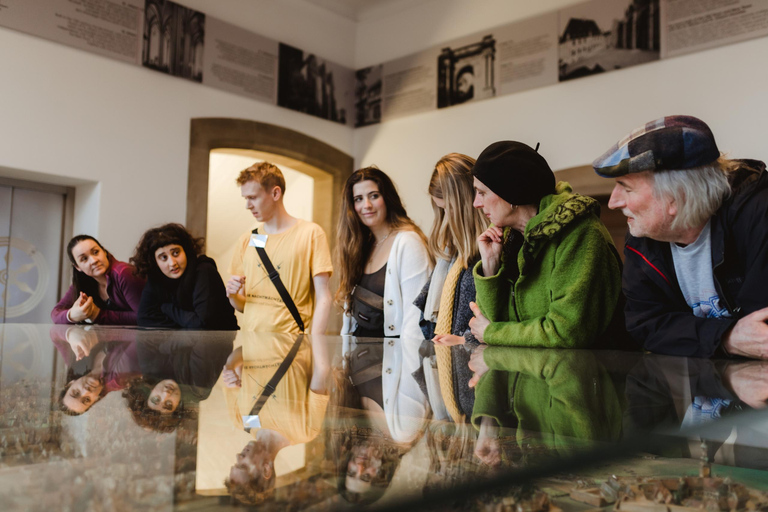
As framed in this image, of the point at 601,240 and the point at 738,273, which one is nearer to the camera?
the point at 738,273

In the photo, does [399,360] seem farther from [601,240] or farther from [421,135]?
[421,135]

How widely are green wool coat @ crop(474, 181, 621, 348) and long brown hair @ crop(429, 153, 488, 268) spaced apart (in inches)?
25.3

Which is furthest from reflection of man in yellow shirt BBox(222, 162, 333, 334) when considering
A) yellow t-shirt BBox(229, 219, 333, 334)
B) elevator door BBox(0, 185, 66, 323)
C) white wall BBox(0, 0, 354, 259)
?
elevator door BBox(0, 185, 66, 323)

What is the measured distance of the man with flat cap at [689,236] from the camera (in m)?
1.68

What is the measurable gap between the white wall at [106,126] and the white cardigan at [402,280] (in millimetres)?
3637

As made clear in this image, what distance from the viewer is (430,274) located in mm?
3250

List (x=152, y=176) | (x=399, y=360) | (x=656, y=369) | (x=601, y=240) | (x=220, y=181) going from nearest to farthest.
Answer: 1. (x=656, y=369)
2. (x=399, y=360)
3. (x=601, y=240)
4. (x=152, y=176)
5. (x=220, y=181)

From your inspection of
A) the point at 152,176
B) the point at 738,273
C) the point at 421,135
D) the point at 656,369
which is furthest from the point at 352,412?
the point at 421,135

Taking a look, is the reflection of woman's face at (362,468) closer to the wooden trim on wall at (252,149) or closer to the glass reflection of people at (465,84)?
the wooden trim on wall at (252,149)

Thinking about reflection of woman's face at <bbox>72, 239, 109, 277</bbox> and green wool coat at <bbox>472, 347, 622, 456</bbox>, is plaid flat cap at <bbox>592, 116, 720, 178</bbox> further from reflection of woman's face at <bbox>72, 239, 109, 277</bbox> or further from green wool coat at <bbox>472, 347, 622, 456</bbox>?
reflection of woman's face at <bbox>72, 239, 109, 277</bbox>

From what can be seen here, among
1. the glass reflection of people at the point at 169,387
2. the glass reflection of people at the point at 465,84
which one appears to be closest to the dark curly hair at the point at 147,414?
the glass reflection of people at the point at 169,387

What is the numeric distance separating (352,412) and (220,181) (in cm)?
986

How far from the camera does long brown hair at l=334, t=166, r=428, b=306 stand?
348cm

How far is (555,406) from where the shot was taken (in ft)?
1.69
